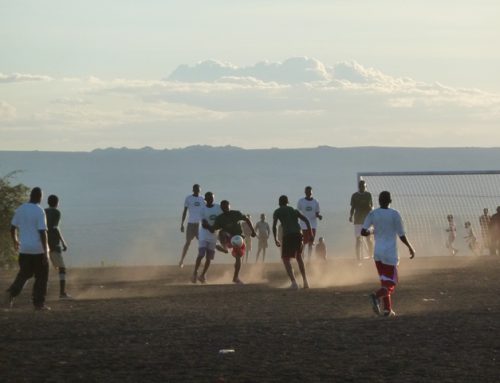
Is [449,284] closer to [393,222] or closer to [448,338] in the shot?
[393,222]

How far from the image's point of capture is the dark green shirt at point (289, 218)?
25.4m

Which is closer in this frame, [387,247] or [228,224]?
[387,247]

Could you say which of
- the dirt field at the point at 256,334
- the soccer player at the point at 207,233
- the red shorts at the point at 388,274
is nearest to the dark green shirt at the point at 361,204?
the dirt field at the point at 256,334

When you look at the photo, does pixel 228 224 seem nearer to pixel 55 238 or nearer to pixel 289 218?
pixel 289 218

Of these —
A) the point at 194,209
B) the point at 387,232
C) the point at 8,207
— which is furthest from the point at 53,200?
the point at 8,207

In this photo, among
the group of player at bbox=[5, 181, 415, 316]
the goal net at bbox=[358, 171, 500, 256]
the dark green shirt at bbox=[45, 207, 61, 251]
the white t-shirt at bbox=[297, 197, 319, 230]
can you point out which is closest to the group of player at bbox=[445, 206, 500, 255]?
the goal net at bbox=[358, 171, 500, 256]

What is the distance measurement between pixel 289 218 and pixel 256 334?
8246 millimetres

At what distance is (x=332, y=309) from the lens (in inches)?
823

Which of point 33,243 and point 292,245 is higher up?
point 33,243

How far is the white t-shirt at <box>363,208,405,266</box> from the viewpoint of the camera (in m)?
19.6

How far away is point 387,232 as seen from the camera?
19609mm

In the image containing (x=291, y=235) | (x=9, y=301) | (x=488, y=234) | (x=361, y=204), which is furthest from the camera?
(x=488, y=234)

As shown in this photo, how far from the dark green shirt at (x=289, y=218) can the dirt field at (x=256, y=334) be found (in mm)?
1041

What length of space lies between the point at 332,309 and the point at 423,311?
1321mm
